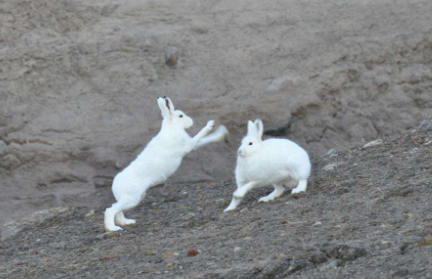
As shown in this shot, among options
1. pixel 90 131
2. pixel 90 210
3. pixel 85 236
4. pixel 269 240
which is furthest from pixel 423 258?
pixel 90 131

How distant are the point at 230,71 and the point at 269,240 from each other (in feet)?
12.7

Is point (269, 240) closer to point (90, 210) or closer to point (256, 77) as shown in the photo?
point (90, 210)

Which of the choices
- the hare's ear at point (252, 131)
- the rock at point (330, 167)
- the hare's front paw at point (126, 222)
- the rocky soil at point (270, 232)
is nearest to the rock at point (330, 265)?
the rocky soil at point (270, 232)

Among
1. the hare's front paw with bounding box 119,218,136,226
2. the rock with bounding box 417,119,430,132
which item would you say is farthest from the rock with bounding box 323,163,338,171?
the hare's front paw with bounding box 119,218,136,226

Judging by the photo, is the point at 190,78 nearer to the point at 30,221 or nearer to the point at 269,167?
the point at 30,221

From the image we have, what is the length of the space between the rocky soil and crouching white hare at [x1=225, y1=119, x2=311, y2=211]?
0.14 metres

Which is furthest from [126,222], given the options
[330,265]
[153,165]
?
[330,265]

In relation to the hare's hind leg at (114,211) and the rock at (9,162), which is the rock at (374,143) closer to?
the hare's hind leg at (114,211)

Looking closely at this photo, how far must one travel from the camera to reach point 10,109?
9930 mm

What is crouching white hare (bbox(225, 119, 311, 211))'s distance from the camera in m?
7.94

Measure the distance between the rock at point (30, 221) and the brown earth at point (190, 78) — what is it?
0.51 feet

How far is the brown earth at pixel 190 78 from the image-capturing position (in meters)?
9.82

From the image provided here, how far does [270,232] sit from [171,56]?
3760 mm

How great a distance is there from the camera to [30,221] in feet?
30.1
